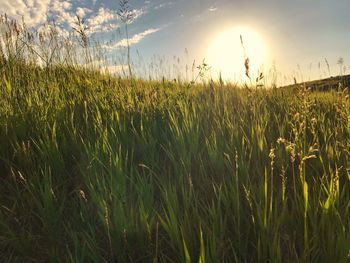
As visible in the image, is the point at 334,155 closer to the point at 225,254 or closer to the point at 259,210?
the point at 259,210

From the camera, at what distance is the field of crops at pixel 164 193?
162cm

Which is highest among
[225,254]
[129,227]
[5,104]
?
[5,104]

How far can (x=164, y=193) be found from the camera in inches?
77.0

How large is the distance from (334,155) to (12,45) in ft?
13.5

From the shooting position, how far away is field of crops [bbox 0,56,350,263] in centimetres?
162

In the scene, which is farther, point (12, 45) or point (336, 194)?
point (12, 45)

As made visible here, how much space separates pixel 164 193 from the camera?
196cm

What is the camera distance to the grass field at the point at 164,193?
162 centimetres

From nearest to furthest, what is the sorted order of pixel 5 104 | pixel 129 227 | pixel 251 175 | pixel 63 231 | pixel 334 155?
pixel 129 227
pixel 63 231
pixel 251 175
pixel 334 155
pixel 5 104

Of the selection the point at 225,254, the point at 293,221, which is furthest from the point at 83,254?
the point at 293,221

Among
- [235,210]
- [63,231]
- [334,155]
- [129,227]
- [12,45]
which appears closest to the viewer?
[129,227]

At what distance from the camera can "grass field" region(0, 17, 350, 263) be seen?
5.30 feet

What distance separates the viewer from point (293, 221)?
5.77 ft

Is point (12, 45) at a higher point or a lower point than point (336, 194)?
higher
